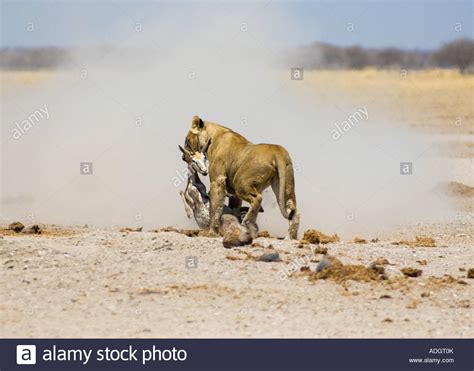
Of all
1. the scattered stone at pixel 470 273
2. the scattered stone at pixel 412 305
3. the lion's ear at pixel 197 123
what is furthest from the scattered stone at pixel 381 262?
the lion's ear at pixel 197 123

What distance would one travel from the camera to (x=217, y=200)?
19609 millimetres

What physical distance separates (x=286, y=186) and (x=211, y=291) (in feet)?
10.9

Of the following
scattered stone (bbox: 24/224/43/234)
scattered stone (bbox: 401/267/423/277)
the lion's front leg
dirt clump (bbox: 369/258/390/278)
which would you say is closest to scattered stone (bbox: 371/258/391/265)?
dirt clump (bbox: 369/258/390/278)

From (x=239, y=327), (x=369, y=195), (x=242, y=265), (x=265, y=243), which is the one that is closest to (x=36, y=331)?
(x=239, y=327)

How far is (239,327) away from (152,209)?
964 centimetres

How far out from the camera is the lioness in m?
19.2

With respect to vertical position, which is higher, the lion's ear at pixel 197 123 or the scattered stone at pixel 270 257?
the lion's ear at pixel 197 123

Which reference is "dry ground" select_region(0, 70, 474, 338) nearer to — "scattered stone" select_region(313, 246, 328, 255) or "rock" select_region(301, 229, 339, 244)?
"scattered stone" select_region(313, 246, 328, 255)

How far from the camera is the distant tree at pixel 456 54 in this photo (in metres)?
52.0

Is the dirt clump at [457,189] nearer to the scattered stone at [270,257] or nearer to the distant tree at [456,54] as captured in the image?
the scattered stone at [270,257]

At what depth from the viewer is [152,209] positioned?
2436cm

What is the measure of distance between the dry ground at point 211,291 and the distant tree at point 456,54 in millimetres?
32505

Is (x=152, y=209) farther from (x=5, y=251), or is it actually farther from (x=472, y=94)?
(x=472, y=94)

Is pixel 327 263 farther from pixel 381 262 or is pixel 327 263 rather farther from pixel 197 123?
pixel 197 123
